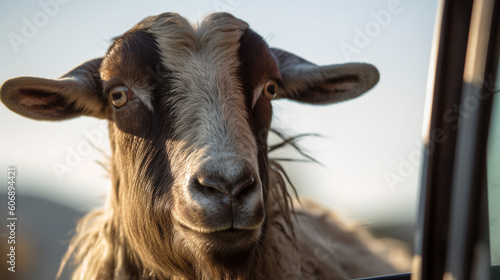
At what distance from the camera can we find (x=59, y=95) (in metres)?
3.11

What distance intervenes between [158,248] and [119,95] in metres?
1.17

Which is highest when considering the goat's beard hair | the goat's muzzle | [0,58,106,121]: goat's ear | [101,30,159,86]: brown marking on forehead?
[101,30,159,86]: brown marking on forehead

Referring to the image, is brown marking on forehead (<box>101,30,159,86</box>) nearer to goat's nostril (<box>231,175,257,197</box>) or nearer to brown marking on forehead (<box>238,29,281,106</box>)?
brown marking on forehead (<box>238,29,281,106</box>)

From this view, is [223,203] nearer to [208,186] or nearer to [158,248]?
[208,186]

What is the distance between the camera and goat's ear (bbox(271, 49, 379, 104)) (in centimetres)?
351

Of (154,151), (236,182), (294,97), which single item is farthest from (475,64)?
(154,151)

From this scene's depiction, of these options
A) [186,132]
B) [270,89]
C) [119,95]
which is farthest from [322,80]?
[119,95]

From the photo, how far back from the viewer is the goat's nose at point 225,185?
7.41 ft

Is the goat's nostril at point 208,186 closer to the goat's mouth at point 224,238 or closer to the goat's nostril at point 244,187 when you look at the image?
the goat's nostril at point 244,187

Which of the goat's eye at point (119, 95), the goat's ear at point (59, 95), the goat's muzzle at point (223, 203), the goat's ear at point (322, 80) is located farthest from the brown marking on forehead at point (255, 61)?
the goat's ear at point (59, 95)

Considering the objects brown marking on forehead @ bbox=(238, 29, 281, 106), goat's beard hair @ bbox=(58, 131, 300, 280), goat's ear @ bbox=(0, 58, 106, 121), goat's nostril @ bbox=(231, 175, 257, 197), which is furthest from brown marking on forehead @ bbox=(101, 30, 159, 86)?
goat's nostril @ bbox=(231, 175, 257, 197)

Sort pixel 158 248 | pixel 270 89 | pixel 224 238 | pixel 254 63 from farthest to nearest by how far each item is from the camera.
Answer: pixel 270 89 < pixel 254 63 < pixel 158 248 < pixel 224 238

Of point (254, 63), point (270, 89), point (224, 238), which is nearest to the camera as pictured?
point (224, 238)

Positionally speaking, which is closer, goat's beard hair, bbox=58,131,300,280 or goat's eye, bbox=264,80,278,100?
goat's beard hair, bbox=58,131,300,280
